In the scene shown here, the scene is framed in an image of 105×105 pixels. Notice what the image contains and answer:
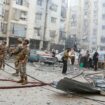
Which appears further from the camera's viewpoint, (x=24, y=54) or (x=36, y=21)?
(x=36, y=21)

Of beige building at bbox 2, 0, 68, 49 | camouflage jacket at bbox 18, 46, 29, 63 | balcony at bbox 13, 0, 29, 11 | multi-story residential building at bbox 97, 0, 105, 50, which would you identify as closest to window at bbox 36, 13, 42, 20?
beige building at bbox 2, 0, 68, 49

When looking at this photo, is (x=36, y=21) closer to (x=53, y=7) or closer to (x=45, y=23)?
(x=45, y=23)

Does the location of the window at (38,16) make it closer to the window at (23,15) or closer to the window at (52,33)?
the window at (23,15)

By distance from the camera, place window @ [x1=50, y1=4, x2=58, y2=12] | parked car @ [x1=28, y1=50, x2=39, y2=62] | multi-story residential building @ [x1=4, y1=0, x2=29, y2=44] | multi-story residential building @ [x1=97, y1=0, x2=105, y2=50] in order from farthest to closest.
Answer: multi-story residential building @ [x1=97, y1=0, x2=105, y2=50]
window @ [x1=50, y1=4, x2=58, y2=12]
multi-story residential building @ [x1=4, y1=0, x2=29, y2=44]
parked car @ [x1=28, y1=50, x2=39, y2=62]

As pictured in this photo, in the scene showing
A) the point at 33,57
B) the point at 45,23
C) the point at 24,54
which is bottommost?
the point at 33,57

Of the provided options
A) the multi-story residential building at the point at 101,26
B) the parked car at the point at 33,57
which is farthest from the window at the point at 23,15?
the multi-story residential building at the point at 101,26

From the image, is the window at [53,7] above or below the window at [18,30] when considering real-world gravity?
above

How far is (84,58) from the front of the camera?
32250 mm

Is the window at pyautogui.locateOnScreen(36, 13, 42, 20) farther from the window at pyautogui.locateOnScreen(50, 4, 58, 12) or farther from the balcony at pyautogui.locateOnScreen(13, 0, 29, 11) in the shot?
the window at pyautogui.locateOnScreen(50, 4, 58, 12)

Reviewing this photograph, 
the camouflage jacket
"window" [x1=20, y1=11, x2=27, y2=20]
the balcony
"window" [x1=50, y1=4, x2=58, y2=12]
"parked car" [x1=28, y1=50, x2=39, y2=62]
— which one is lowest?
"parked car" [x1=28, y1=50, x2=39, y2=62]

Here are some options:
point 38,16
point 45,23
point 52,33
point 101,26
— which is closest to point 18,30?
point 38,16

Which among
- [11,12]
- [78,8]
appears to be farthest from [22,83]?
[78,8]

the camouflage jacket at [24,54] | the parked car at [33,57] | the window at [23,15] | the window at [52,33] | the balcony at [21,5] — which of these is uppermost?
the balcony at [21,5]

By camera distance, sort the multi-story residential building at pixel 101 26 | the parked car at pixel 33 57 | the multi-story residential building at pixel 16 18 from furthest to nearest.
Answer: the multi-story residential building at pixel 101 26 < the multi-story residential building at pixel 16 18 < the parked car at pixel 33 57
